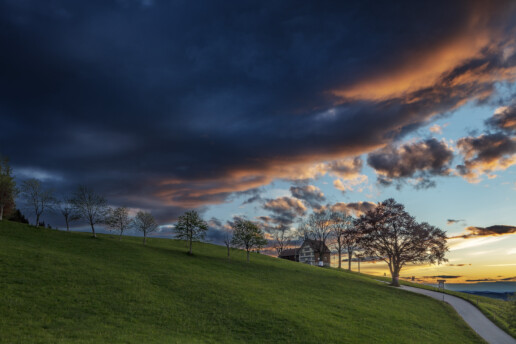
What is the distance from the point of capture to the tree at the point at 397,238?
6644cm

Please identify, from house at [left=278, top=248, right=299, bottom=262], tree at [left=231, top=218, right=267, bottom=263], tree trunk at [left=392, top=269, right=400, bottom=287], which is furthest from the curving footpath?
house at [left=278, top=248, right=299, bottom=262]

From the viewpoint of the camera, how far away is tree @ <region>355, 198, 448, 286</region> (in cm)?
6644

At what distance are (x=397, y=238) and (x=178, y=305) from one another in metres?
55.5

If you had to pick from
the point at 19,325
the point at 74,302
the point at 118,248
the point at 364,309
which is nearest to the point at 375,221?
the point at 364,309

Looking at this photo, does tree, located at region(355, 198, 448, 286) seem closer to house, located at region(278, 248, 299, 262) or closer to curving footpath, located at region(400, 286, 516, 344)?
curving footpath, located at region(400, 286, 516, 344)

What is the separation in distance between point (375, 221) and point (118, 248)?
55.1 metres

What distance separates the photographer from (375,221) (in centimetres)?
6988

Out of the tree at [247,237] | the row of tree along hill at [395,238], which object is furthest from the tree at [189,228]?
the row of tree along hill at [395,238]

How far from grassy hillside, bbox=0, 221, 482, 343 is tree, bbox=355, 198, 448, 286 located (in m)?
16.6

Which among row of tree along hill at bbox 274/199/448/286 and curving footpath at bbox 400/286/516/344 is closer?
curving footpath at bbox 400/286/516/344

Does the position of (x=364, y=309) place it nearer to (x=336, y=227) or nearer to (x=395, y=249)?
(x=395, y=249)

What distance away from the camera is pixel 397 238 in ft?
225

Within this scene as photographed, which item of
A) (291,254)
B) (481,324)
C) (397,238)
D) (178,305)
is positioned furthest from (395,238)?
(291,254)

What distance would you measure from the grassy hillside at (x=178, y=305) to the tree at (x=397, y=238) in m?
16.6
